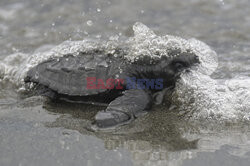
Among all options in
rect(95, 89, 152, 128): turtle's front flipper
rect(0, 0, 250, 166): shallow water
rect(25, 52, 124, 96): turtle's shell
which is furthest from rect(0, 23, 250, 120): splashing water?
rect(95, 89, 152, 128): turtle's front flipper

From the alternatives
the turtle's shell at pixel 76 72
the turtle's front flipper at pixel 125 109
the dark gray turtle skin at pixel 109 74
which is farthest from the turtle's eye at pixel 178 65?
the turtle's shell at pixel 76 72

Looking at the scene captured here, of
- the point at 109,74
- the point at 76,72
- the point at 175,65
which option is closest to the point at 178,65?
the point at 175,65

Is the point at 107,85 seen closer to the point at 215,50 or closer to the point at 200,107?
the point at 200,107

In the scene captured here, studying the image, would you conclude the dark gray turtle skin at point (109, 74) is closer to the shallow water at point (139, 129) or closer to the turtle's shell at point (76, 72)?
the turtle's shell at point (76, 72)

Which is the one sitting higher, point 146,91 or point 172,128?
point 146,91

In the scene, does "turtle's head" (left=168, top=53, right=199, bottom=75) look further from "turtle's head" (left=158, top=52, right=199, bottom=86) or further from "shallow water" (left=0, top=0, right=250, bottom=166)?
"shallow water" (left=0, top=0, right=250, bottom=166)

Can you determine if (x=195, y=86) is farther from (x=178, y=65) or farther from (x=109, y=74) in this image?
(x=109, y=74)

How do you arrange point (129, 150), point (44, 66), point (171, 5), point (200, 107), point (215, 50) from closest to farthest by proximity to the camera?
point (129, 150), point (200, 107), point (44, 66), point (215, 50), point (171, 5)

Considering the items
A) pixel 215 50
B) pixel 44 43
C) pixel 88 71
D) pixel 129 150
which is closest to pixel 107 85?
pixel 88 71
